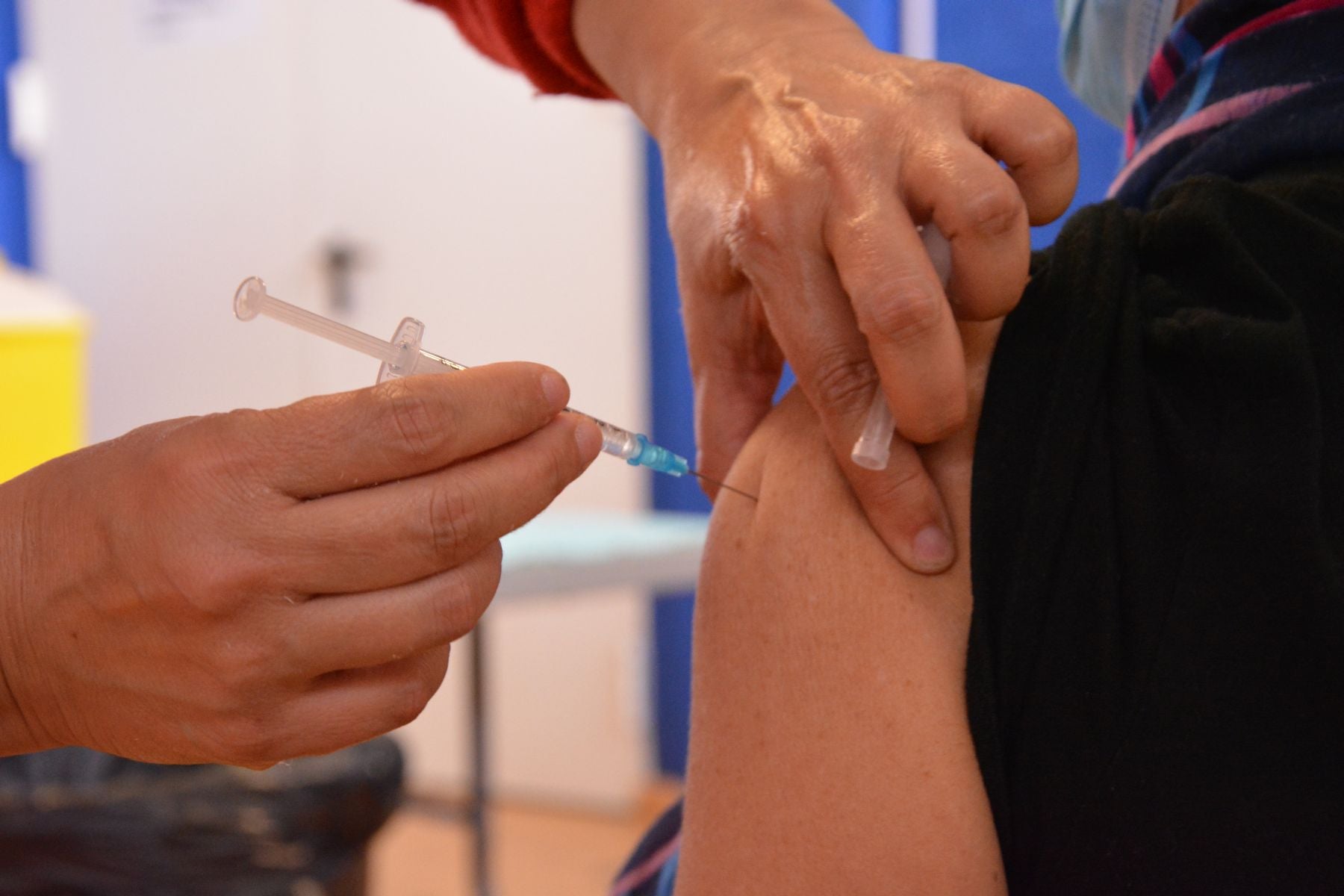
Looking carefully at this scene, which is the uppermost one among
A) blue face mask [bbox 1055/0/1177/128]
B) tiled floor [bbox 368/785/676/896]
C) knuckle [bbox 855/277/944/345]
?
blue face mask [bbox 1055/0/1177/128]

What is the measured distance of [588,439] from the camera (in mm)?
669

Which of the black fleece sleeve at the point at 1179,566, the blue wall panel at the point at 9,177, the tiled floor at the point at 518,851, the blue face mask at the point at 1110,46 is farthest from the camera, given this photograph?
the blue wall panel at the point at 9,177

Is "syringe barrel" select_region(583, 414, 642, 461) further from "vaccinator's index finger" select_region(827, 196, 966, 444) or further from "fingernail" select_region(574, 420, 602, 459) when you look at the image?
"vaccinator's index finger" select_region(827, 196, 966, 444)

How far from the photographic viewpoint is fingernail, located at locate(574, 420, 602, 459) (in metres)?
0.66

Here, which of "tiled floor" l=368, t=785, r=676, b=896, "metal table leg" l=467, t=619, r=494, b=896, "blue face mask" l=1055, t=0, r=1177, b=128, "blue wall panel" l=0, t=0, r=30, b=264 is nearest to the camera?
"blue face mask" l=1055, t=0, r=1177, b=128

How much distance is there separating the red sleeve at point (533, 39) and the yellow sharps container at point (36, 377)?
4.84 feet

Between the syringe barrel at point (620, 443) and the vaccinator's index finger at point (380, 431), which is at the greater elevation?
the vaccinator's index finger at point (380, 431)

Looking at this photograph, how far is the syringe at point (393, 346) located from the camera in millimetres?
672

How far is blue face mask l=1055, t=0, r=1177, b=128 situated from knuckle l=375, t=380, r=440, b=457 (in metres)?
0.61

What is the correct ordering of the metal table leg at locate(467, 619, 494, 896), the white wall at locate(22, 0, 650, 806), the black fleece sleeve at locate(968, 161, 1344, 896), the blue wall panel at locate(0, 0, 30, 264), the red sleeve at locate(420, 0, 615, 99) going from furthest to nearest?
1. the blue wall panel at locate(0, 0, 30, 264)
2. the white wall at locate(22, 0, 650, 806)
3. the metal table leg at locate(467, 619, 494, 896)
4. the red sleeve at locate(420, 0, 615, 99)
5. the black fleece sleeve at locate(968, 161, 1344, 896)

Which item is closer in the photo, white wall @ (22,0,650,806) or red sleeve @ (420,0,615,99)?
red sleeve @ (420,0,615,99)

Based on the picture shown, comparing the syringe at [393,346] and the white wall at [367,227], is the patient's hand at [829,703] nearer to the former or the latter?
the syringe at [393,346]

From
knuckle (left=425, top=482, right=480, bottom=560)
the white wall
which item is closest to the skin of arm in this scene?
knuckle (left=425, top=482, right=480, bottom=560)

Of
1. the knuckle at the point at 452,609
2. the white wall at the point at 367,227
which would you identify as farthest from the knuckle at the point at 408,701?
the white wall at the point at 367,227
